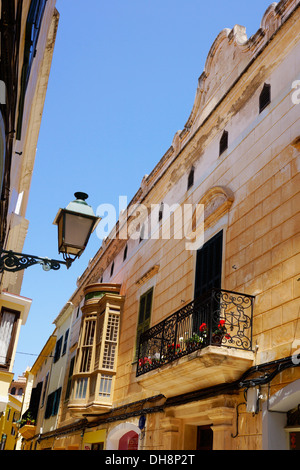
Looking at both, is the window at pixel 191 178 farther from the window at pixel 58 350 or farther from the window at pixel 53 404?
the window at pixel 58 350

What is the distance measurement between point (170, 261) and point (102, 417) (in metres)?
5.60

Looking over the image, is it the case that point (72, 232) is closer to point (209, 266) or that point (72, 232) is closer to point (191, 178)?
point (209, 266)

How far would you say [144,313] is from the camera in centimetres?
1317

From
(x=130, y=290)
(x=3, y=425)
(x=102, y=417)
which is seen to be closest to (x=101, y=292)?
(x=130, y=290)

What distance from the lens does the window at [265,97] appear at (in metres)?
9.26

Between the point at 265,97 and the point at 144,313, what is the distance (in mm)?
6559

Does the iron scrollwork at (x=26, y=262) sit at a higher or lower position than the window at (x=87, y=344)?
lower

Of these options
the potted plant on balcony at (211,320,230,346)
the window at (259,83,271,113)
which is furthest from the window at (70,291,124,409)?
the window at (259,83,271,113)

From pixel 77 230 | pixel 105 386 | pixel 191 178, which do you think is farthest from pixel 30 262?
pixel 105 386

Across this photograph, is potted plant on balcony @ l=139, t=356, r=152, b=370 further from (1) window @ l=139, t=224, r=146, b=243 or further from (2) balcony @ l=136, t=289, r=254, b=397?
(1) window @ l=139, t=224, r=146, b=243

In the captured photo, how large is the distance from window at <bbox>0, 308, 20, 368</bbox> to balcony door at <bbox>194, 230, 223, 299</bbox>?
8.05m

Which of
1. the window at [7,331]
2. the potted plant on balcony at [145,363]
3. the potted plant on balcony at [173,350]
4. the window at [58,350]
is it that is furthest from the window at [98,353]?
the window at [58,350]

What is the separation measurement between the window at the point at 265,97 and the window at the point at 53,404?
17.2 metres

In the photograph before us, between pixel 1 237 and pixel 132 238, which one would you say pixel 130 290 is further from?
pixel 1 237
